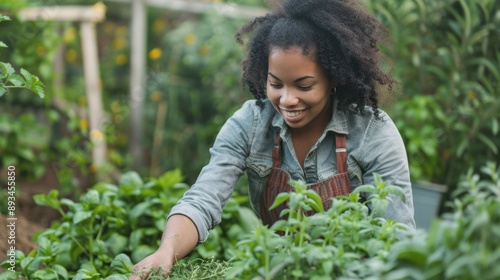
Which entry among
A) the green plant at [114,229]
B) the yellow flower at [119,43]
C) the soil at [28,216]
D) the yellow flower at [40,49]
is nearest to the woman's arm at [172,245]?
the green plant at [114,229]

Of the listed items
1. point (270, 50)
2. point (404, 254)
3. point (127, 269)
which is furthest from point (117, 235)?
point (404, 254)

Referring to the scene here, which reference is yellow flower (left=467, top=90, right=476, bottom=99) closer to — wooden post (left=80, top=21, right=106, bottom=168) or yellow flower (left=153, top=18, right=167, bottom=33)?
wooden post (left=80, top=21, right=106, bottom=168)

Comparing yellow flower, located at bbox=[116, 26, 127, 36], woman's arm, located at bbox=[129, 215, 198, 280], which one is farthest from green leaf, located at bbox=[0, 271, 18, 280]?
yellow flower, located at bbox=[116, 26, 127, 36]

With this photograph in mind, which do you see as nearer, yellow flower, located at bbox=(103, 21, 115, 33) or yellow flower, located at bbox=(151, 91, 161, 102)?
yellow flower, located at bbox=(151, 91, 161, 102)

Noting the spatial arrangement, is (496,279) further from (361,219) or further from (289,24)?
(289,24)

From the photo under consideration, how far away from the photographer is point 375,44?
285cm

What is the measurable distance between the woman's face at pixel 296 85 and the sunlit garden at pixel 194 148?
0.35m

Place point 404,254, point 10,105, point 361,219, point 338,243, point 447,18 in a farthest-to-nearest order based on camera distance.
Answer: point 10,105 < point 447,18 < point 361,219 < point 338,243 < point 404,254

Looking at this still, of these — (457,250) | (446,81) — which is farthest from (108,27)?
(457,250)

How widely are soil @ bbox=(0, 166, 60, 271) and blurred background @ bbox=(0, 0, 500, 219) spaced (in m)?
0.03

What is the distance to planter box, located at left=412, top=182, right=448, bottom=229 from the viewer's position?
452cm

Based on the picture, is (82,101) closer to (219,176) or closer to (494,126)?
(494,126)

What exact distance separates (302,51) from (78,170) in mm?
3097

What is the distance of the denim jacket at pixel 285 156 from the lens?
2.74 meters
